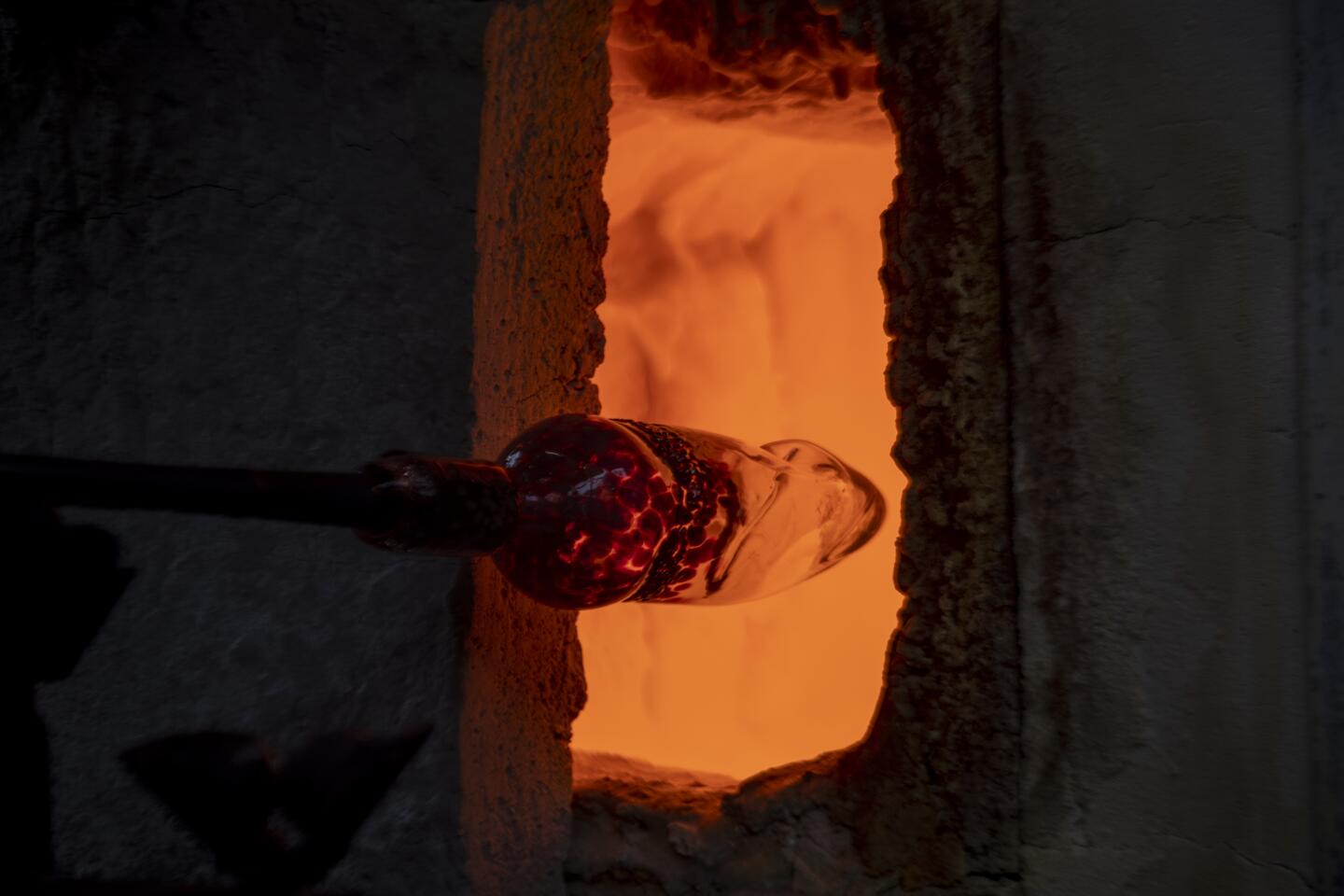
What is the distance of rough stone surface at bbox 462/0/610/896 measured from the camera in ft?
2.70

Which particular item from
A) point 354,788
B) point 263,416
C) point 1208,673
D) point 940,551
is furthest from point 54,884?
point 1208,673

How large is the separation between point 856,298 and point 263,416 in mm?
860

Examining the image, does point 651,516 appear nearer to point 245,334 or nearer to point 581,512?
point 581,512

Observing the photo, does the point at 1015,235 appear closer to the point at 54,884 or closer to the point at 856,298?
the point at 856,298

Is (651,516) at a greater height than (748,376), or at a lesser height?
lesser

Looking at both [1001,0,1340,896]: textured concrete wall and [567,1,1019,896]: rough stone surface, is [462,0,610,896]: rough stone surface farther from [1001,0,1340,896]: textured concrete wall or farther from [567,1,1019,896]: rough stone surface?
[1001,0,1340,896]: textured concrete wall

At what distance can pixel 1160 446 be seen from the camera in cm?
63

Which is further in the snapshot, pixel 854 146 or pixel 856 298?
pixel 856 298

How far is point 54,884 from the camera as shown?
468 mm

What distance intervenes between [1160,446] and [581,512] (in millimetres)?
420

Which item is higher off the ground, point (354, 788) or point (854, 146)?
point (854, 146)

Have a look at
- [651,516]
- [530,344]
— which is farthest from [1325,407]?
[530,344]

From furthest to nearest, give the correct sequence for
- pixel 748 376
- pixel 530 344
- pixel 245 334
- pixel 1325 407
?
pixel 748 376 < pixel 530 344 < pixel 245 334 < pixel 1325 407

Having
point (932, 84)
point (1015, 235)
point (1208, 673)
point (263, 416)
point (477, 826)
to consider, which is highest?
point (932, 84)
